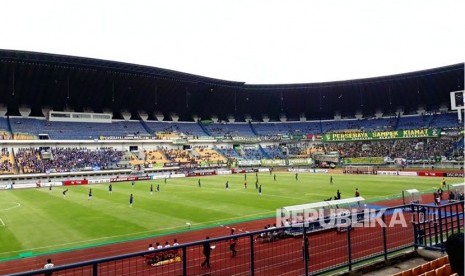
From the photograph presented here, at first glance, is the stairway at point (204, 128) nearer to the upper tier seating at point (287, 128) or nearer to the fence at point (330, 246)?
the upper tier seating at point (287, 128)

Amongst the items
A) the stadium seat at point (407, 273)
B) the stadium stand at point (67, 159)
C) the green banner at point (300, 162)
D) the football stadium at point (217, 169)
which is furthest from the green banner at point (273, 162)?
the stadium seat at point (407, 273)

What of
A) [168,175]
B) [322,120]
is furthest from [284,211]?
[322,120]

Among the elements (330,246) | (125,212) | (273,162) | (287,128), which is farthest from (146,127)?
(330,246)

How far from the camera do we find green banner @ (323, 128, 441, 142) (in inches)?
2911

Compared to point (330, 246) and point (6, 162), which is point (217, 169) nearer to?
point (6, 162)

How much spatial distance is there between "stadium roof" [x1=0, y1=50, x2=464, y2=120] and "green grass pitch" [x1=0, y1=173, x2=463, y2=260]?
106 ft

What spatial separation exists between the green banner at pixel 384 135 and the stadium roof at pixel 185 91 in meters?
14.8

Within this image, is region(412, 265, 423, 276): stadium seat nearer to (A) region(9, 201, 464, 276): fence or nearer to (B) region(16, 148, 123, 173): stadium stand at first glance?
(A) region(9, 201, 464, 276): fence

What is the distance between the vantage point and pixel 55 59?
64.6 metres

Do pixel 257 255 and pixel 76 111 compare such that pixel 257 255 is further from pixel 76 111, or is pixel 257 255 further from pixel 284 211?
pixel 76 111

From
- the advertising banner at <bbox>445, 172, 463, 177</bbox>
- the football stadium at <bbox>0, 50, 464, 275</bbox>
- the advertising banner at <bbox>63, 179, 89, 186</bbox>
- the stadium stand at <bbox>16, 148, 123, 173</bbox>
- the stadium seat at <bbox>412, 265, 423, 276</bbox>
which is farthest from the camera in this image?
the stadium stand at <bbox>16, 148, 123, 173</bbox>

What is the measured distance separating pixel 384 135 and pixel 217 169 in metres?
37.6

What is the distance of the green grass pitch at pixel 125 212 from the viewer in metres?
22.4

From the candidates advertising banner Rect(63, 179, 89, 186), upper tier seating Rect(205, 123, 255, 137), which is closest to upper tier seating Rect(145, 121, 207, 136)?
upper tier seating Rect(205, 123, 255, 137)
